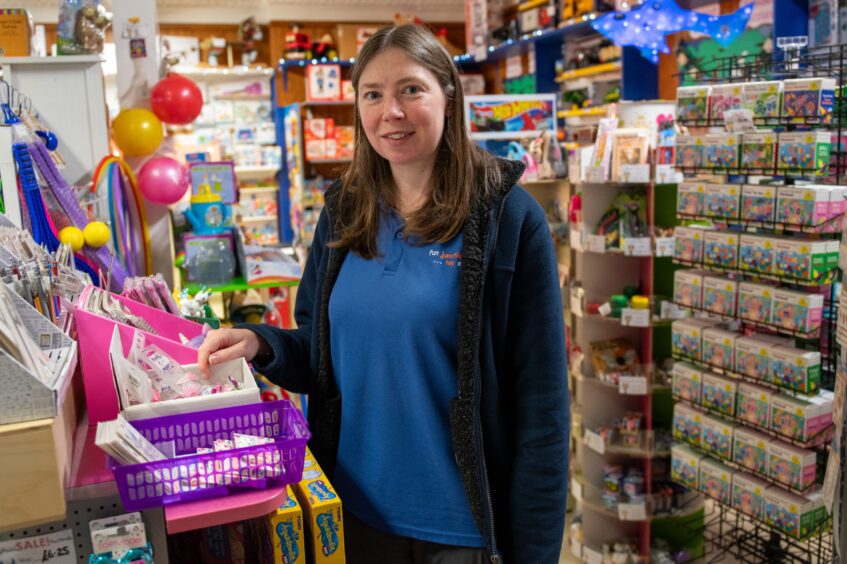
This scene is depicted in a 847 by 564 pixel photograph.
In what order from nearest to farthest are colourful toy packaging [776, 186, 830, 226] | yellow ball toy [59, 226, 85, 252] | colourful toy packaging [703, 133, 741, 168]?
1. yellow ball toy [59, 226, 85, 252]
2. colourful toy packaging [776, 186, 830, 226]
3. colourful toy packaging [703, 133, 741, 168]

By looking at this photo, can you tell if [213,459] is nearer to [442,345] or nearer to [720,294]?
[442,345]

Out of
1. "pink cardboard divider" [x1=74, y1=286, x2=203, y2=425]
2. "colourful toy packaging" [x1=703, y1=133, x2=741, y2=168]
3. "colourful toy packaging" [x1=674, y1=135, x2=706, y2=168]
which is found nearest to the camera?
"pink cardboard divider" [x1=74, y1=286, x2=203, y2=425]

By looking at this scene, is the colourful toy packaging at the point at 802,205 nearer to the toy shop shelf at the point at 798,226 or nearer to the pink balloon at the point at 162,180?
the toy shop shelf at the point at 798,226

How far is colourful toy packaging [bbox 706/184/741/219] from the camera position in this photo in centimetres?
321

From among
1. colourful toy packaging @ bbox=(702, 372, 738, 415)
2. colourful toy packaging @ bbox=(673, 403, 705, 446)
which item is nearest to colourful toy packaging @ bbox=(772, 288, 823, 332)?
colourful toy packaging @ bbox=(702, 372, 738, 415)

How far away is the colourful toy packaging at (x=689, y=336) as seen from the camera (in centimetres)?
340

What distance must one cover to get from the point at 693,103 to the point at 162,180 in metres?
2.33

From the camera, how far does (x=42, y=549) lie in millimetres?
1333

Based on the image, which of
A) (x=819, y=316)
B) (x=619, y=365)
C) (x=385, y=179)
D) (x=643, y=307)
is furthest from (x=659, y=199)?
(x=385, y=179)

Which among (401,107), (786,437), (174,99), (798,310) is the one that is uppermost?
(174,99)

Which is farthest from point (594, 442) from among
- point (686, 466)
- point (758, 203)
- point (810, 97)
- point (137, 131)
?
point (137, 131)

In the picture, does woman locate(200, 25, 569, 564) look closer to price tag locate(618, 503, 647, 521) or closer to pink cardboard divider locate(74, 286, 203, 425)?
pink cardboard divider locate(74, 286, 203, 425)

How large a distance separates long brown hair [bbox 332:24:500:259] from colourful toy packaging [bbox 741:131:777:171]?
1.73m

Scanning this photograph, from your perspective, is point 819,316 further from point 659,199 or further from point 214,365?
point 214,365
